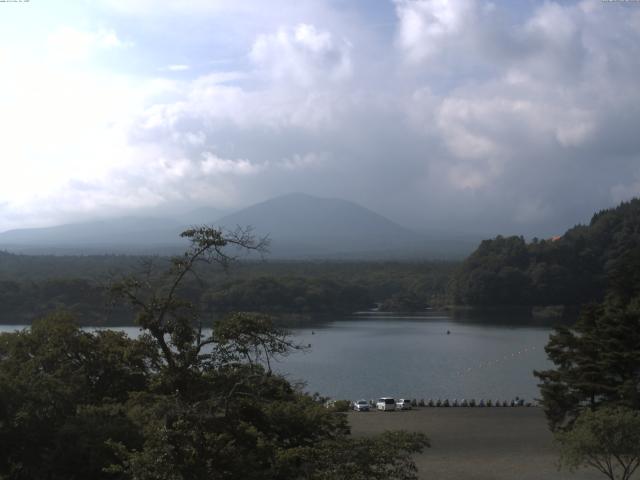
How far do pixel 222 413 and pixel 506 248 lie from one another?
182ft

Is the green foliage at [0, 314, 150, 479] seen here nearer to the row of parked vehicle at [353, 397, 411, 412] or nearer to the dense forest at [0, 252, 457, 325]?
the row of parked vehicle at [353, 397, 411, 412]

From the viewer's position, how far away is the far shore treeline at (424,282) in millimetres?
42000

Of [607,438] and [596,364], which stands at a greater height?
[596,364]

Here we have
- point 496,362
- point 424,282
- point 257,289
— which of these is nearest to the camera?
point 496,362

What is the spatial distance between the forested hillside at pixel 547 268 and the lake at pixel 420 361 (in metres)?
11.7

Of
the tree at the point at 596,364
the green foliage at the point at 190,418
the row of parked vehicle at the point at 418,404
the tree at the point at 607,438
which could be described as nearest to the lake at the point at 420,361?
the row of parked vehicle at the point at 418,404

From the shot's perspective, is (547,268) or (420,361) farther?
(547,268)

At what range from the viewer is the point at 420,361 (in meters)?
28.0

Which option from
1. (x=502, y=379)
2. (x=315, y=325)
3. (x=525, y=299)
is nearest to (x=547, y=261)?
(x=525, y=299)

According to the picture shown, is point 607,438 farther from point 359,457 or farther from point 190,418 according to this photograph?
point 190,418

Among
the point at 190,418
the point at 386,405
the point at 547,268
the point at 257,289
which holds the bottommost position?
the point at 386,405

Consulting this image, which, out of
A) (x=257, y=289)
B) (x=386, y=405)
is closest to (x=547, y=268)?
(x=257, y=289)

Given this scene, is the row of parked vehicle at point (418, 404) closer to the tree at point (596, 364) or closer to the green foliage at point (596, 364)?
the green foliage at point (596, 364)

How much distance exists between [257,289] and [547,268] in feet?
69.5
